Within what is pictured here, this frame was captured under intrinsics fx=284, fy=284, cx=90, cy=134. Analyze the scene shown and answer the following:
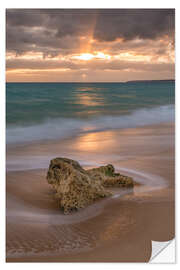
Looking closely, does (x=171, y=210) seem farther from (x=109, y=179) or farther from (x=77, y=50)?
(x=77, y=50)

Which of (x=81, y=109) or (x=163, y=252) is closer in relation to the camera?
(x=163, y=252)

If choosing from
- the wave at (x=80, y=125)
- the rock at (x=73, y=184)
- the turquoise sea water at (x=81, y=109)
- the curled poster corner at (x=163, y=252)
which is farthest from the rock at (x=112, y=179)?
the wave at (x=80, y=125)

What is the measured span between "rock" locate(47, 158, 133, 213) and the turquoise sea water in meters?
1.35

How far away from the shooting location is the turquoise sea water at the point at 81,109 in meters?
3.90

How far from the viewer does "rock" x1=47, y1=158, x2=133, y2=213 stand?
249 cm

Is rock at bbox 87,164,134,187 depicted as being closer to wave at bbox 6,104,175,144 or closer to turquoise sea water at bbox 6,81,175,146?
turquoise sea water at bbox 6,81,175,146

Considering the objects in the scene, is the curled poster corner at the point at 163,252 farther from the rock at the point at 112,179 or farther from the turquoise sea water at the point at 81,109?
the turquoise sea water at the point at 81,109

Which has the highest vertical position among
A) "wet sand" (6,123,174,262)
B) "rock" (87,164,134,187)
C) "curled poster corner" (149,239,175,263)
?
"rock" (87,164,134,187)

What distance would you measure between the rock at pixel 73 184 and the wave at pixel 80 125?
1.50 m

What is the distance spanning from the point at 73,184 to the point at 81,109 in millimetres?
2277

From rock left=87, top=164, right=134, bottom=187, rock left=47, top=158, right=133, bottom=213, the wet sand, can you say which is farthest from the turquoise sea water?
rock left=47, top=158, right=133, bottom=213

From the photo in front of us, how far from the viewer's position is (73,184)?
2475 mm

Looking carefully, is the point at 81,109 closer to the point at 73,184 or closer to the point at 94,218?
the point at 73,184

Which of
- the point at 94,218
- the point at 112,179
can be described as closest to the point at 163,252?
the point at 94,218
